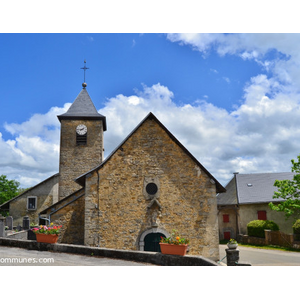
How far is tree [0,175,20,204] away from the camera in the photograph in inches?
2112

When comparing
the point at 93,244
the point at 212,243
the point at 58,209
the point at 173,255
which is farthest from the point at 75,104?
the point at 173,255

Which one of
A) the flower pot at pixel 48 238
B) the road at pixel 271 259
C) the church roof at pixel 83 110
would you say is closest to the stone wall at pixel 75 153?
the church roof at pixel 83 110

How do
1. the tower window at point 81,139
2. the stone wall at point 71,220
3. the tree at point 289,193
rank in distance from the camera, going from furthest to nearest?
the tower window at point 81,139 < the tree at point 289,193 < the stone wall at point 71,220

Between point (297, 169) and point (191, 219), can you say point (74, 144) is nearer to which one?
point (191, 219)

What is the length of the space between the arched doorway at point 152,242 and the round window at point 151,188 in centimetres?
196

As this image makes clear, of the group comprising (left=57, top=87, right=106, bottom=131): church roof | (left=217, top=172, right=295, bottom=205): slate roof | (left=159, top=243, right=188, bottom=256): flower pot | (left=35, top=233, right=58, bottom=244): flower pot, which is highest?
(left=57, top=87, right=106, bottom=131): church roof

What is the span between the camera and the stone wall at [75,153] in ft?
80.9

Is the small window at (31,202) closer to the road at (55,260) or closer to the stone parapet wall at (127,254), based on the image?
the stone parapet wall at (127,254)

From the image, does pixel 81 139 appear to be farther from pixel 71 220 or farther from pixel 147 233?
pixel 147 233

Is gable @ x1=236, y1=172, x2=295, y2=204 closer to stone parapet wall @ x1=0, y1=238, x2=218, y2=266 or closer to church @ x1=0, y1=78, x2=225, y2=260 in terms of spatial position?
church @ x1=0, y1=78, x2=225, y2=260

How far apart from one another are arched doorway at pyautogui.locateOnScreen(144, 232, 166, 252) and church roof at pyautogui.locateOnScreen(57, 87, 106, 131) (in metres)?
14.5

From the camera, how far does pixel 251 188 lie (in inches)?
1261

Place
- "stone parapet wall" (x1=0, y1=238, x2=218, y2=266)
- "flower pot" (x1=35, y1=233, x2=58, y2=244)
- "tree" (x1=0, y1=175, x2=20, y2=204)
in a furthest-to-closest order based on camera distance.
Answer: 1. "tree" (x1=0, y1=175, x2=20, y2=204)
2. "flower pot" (x1=35, y1=233, x2=58, y2=244)
3. "stone parapet wall" (x1=0, y1=238, x2=218, y2=266)

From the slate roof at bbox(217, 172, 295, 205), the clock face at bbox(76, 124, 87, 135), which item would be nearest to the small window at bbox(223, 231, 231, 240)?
the slate roof at bbox(217, 172, 295, 205)
